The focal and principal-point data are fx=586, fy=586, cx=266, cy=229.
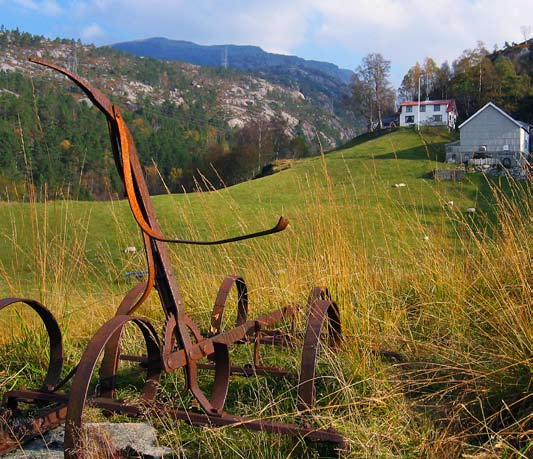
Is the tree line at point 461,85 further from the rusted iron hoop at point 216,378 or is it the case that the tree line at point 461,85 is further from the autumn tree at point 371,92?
the rusted iron hoop at point 216,378

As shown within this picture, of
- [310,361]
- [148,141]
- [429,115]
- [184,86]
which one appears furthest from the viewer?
[184,86]

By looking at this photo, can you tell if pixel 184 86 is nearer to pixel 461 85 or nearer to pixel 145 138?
pixel 145 138

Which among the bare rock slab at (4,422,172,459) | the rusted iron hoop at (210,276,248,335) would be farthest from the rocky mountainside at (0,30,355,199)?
the bare rock slab at (4,422,172,459)

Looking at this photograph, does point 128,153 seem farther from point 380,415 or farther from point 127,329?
point 127,329

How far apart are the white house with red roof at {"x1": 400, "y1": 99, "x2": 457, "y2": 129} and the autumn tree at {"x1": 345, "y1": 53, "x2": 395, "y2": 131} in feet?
23.9

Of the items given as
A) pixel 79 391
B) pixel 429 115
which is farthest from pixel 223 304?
pixel 429 115

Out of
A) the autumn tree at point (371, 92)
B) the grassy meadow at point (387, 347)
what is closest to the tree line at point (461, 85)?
the autumn tree at point (371, 92)

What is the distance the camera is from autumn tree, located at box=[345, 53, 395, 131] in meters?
45.4

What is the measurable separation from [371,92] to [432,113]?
956cm

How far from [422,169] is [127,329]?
69.6 ft

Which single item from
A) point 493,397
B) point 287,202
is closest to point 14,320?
point 493,397

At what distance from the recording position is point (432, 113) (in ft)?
121

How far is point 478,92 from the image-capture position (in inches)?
1540

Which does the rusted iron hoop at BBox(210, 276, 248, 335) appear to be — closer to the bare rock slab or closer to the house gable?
the bare rock slab
